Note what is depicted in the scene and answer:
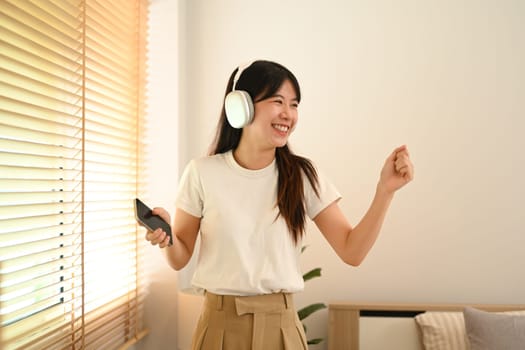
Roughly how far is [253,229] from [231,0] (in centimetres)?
155

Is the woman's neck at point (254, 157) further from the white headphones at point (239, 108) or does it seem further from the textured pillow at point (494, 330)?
the textured pillow at point (494, 330)

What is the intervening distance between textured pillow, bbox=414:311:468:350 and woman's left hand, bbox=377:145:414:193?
1.13 meters

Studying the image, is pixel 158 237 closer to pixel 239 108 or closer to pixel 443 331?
pixel 239 108

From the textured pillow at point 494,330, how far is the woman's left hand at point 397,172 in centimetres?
106

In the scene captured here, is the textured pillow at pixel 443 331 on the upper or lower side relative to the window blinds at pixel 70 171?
lower

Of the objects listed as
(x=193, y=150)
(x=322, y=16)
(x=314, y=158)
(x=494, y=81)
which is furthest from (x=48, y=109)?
(x=494, y=81)

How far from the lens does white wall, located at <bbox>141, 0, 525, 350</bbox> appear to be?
2400 millimetres

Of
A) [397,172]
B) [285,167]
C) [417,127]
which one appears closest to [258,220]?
[285,167]

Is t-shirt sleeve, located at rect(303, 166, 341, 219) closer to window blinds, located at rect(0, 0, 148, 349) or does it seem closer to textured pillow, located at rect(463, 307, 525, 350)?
window blinds, located at rect(0, 0, 148, 349)

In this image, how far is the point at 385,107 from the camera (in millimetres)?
2463

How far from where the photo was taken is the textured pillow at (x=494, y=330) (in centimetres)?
197

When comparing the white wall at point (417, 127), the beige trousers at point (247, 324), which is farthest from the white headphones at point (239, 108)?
the white wall at point (417, 127)

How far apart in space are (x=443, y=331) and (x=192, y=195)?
1.32 m

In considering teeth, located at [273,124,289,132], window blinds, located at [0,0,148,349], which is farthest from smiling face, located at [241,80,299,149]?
window blinds, located at [0,0,148,349]
